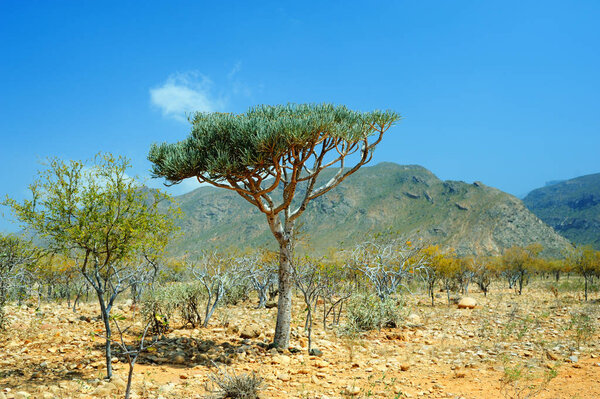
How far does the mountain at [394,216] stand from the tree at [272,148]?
201 ft

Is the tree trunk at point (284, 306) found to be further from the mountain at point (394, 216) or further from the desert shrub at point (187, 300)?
the mountain at point (394, 216)

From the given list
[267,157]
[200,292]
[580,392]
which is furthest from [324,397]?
[200,292]

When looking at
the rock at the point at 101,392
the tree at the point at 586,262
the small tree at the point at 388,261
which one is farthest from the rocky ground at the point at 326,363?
the tree at the point at 586,262

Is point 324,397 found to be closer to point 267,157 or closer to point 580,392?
point 580,392

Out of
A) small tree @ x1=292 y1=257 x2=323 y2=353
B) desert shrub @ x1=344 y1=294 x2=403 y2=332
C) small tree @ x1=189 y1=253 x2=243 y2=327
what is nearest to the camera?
small tree @ x1=292 y1=257 x2=323 y2=353

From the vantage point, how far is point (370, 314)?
45.6 feet

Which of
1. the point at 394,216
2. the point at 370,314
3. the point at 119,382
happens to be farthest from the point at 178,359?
the point at 394,216

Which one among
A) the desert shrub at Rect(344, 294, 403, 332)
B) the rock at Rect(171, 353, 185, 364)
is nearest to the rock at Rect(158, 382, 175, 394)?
the rock at Rect(171, 353, 185, 364)

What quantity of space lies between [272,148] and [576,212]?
146 meters

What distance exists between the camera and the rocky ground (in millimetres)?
7219

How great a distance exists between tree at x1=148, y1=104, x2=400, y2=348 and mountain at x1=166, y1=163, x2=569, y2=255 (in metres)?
61.2

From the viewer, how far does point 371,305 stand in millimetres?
14086

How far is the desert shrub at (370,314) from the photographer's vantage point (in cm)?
1380

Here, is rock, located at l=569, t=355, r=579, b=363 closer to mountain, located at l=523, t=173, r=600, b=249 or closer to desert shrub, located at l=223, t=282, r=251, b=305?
desert shrub, located at l=223, t=282, r=251, b=305
